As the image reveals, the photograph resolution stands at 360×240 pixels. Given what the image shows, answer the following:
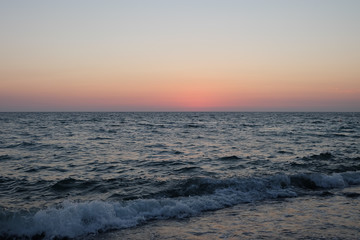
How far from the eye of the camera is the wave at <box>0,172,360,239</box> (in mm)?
7469

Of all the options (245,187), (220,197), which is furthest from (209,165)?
(220,197)

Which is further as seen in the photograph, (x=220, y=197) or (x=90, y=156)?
(x=90, y=156)

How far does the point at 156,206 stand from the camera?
905 centimetres

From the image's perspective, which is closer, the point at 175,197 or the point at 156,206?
the point at 156,206

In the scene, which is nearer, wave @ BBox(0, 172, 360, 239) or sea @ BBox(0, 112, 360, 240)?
sea @ BBox(0, 112, 360, 240)

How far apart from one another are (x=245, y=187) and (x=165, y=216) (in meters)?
4.28

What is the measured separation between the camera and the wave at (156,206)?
7469 millimetres

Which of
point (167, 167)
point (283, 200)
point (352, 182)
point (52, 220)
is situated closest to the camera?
point (52, 220)

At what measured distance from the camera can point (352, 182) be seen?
1278 centimetres

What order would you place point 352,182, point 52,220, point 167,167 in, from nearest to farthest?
point 52,220 < point 352,182 < point 167,167

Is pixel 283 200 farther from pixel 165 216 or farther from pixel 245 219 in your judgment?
pixel 165 216

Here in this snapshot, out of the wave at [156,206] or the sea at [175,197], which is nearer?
the sea at [175,197]

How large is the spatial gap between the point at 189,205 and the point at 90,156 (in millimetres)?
11193

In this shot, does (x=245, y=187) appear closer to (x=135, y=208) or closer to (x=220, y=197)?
(x=220, y=197)
